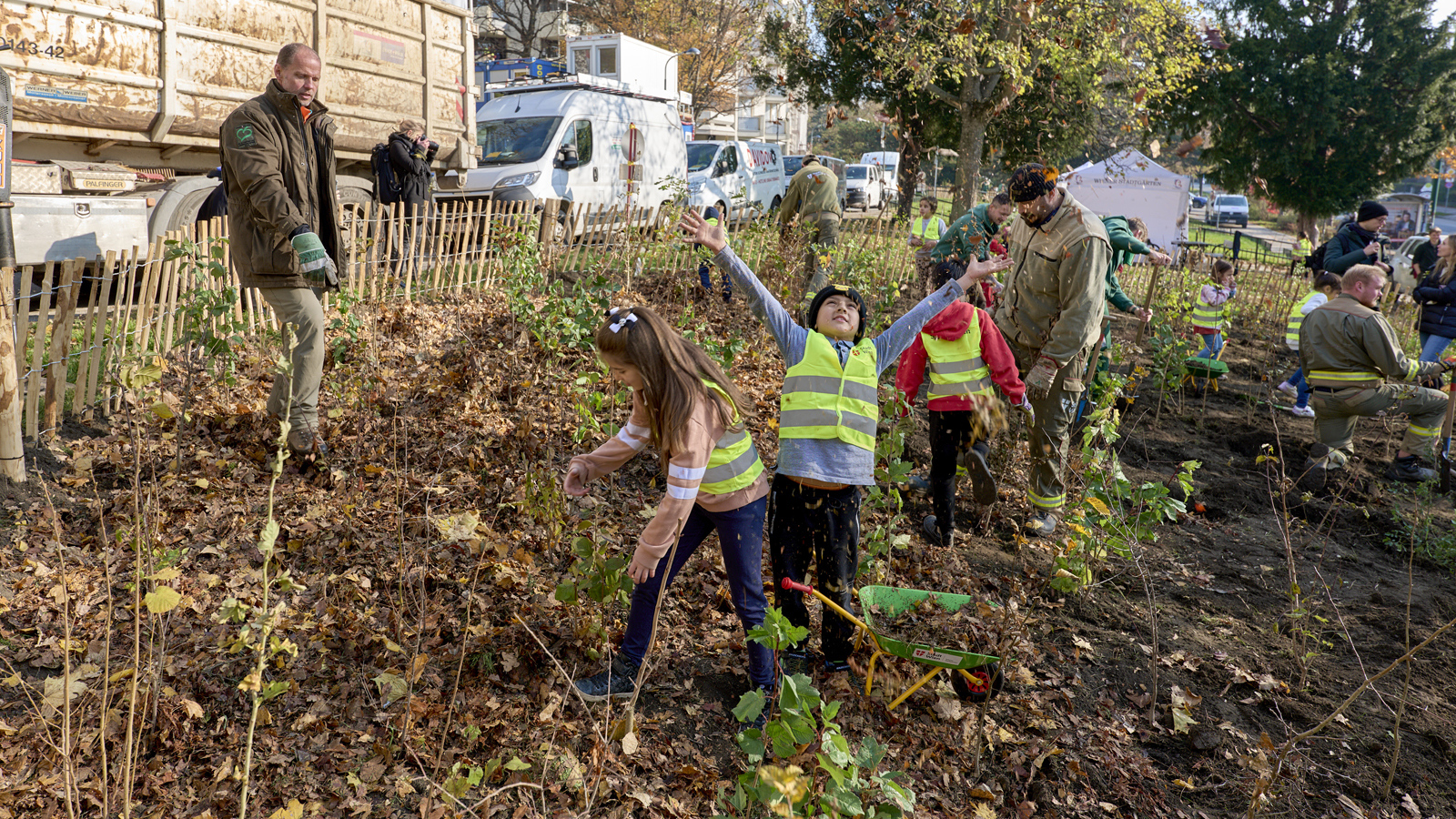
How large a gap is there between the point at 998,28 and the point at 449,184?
28.5 ft

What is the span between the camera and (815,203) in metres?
8.52

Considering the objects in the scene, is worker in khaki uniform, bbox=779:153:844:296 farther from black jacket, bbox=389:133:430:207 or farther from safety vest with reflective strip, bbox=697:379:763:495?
safety vest with reflective strip, bbox=697:379:763:495

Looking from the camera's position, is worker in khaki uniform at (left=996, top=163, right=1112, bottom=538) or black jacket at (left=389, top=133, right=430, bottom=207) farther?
black jacket at (left=389, top=133, right=430, bottom=207)

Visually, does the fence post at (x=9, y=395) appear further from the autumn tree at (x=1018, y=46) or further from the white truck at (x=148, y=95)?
the autumn tree at (x=1018, y=46)

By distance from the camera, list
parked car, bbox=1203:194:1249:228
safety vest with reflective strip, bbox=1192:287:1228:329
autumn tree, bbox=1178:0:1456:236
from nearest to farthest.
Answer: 1. safety vest with reflective strip, bbox=1192:287:1228:329
2. autumn tree, bbox=1178:0:1456:236
3. parked car, bbox=1203:194:1249:228

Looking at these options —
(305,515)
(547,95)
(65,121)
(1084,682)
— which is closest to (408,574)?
(305,515)

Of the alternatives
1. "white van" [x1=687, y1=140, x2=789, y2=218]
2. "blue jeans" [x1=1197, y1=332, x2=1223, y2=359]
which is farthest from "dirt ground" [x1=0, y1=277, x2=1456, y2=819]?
"white van" [x1=687, y1=140, x2=789, y2=218]

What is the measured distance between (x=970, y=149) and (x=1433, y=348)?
877 cm

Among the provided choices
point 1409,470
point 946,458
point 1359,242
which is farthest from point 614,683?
point 1359,242

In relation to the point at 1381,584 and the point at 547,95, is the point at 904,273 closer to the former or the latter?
the point at 547,95

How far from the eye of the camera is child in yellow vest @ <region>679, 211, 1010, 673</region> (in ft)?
9.86

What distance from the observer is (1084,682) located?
343 cm

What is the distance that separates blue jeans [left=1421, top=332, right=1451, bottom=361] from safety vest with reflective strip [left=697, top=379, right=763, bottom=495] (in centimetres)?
751

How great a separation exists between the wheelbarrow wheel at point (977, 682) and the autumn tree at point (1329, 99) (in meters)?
26.4
